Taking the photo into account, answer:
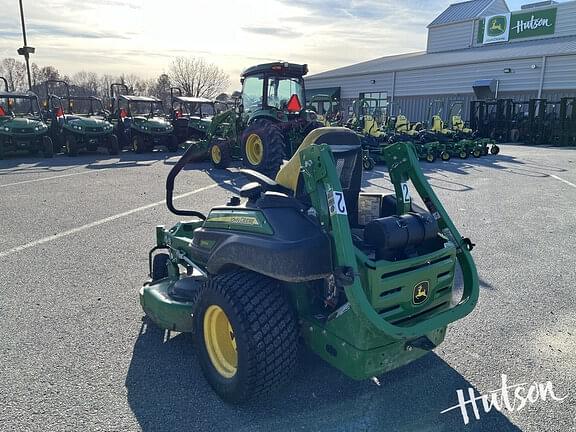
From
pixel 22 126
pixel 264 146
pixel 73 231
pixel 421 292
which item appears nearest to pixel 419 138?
pixel 264 146

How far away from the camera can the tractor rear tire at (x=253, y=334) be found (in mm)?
2354

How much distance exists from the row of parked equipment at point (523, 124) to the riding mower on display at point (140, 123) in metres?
14.8

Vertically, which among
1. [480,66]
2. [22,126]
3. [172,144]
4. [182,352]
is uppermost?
[480,66]

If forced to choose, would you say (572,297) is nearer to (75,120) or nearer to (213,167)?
(213,167)

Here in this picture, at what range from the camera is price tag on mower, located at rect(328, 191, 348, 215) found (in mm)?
2363

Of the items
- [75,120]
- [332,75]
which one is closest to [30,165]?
[75,120]

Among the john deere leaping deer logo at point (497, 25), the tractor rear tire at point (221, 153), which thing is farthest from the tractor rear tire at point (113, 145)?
the john deere leaping deer logo at point (497, 25)

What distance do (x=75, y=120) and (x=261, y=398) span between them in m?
13.9

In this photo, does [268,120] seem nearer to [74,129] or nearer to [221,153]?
[221,153]

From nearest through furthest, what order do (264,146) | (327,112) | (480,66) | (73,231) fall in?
1. (73,231)
2. (264,146)
3. (327,112)
4. (480,66)

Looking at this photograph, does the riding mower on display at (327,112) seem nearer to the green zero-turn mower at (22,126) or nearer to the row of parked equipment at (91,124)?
the row of parked equipment at (91,124)

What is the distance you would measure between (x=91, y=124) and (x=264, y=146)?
7219 millimetres

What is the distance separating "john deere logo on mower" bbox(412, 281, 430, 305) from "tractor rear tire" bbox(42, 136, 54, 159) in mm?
13900

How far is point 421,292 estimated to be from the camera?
2531mm
